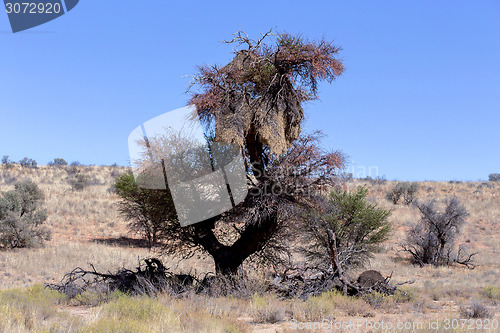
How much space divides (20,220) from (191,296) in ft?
60.5

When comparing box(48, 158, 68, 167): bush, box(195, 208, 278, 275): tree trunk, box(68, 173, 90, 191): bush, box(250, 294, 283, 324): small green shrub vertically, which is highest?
box(48, 158, 68, 167): bush

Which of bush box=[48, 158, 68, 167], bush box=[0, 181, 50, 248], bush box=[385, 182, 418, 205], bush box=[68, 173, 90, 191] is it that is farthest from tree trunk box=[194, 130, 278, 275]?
bush box=[48, 158, 68, 167]

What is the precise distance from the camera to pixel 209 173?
1183 centimetres

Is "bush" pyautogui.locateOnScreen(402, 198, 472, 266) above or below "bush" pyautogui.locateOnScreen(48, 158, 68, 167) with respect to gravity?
below

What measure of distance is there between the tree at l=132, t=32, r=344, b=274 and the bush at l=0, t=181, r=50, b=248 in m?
17.7

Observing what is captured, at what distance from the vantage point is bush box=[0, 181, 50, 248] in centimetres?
2436

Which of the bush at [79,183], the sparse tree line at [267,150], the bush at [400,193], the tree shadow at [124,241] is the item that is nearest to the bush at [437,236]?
the sparse tree line at [267,150]

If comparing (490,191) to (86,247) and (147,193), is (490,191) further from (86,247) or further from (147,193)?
(147,193)

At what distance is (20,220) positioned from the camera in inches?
990

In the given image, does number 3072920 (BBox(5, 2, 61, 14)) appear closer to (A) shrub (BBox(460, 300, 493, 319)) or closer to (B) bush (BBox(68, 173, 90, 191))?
(A) shrub (BBox(460, 300, 493, 319))

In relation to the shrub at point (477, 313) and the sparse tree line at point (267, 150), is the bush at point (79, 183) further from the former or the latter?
the shrub at point (477, 313)

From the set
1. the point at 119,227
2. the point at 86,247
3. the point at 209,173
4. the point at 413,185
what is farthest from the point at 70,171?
the point at 209,173

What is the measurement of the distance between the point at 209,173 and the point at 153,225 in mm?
3258

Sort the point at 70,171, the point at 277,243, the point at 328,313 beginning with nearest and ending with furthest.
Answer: the point at 328,313 < the point at 277,243 < the point at 70,171
